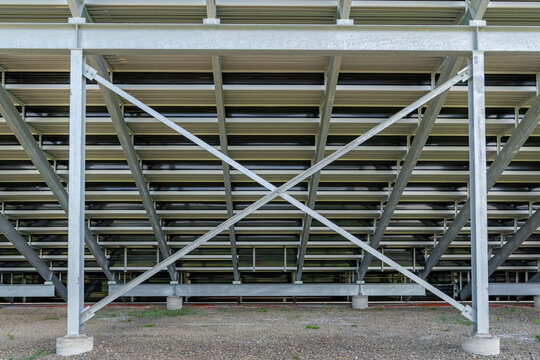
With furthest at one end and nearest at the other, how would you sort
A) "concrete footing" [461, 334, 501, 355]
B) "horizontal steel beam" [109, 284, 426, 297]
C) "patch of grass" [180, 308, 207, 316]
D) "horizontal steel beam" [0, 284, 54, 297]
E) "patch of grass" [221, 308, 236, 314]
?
"horizontal steel beam" [109, 284, 426, 297], "horizontal steel beam" [0, 284, 54, 297], "patch of grass" [221, 308, 236, 314], "patch of grass" [180, 308, 207, 316], "concrete footing" [461, 334, 501, 355]

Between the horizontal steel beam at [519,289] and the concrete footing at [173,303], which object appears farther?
the horizontal steel beam at [519,289]

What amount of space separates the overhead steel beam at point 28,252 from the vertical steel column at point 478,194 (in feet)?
24.7

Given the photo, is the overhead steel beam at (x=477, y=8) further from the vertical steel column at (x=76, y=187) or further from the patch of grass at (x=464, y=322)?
the patch of grass at (x=464, y=322)

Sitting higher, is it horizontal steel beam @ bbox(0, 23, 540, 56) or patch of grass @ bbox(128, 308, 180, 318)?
horizontal steel beam @ bbox(0, 23, 540, 56)

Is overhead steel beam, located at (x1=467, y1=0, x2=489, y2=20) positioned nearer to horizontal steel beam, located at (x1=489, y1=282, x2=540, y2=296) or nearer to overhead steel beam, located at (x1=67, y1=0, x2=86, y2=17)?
overhead steel beam, located at (x1=67, y1=0, x2=86, y2=17)

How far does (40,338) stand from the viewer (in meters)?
7.05

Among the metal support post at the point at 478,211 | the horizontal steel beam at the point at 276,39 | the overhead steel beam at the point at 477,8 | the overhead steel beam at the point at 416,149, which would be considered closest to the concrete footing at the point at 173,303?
the overhead steel beam at the point at 416,149

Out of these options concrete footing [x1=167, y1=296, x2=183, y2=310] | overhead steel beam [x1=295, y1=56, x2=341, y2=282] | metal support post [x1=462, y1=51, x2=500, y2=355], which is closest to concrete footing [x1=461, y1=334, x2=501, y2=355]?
metal support post [x1=462, y1=51, x2=500, y2=355]

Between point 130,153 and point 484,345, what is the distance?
18.0 feet

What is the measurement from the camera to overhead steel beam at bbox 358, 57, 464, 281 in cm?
671

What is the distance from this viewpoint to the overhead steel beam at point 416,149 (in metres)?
6.71

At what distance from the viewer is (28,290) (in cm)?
1001

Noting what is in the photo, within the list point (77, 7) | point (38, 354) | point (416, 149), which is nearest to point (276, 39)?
point (77, 7)

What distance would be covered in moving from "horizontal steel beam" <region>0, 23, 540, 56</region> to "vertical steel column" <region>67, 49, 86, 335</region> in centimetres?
38
